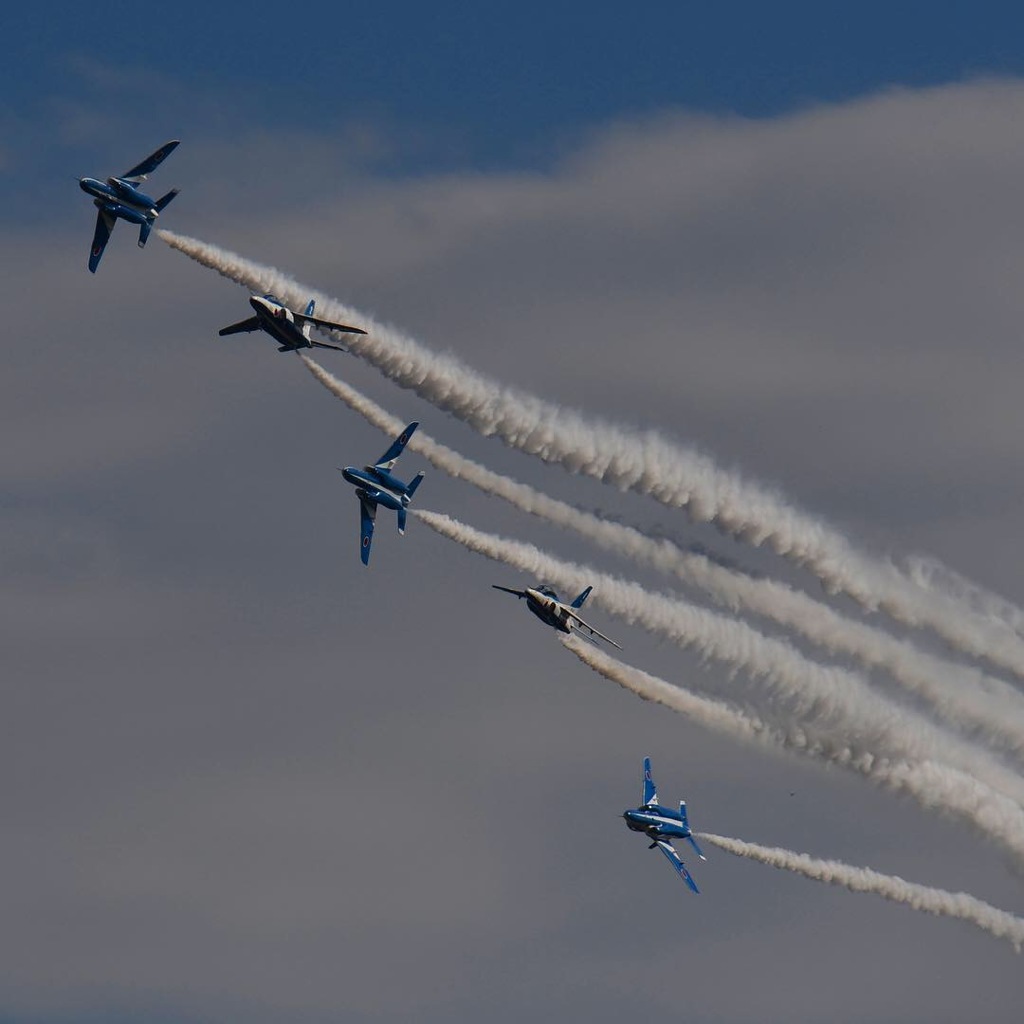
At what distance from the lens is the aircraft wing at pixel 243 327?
220ft

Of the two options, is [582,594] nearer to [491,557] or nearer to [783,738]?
[491,557]

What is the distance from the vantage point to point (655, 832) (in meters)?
76.8

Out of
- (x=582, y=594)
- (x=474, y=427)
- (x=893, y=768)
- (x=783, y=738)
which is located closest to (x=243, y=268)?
(x=474, y=427)

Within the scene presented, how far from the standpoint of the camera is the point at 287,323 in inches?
2542

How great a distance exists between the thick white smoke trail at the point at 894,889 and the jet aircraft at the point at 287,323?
2692 centimetres

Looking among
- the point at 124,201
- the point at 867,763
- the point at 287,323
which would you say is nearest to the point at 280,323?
the point at 287,323

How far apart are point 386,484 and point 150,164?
16457 mm

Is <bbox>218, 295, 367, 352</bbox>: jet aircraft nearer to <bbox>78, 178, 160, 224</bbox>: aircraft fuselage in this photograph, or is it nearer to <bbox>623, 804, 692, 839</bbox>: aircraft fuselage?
<bbox>78, 178, 160, 224</bbox>: aircraft fuselage

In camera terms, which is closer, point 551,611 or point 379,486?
point 551,611

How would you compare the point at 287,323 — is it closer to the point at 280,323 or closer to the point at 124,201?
the point at 280,323

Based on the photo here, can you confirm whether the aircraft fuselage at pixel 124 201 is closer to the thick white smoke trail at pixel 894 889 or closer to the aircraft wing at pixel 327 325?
the aircraft wing at pixel 327 325

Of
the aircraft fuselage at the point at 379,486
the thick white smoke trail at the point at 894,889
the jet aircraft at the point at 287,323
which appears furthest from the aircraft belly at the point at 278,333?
the thick white smoke trail at the point at 894,889

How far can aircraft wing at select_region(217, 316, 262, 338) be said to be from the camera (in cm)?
6706

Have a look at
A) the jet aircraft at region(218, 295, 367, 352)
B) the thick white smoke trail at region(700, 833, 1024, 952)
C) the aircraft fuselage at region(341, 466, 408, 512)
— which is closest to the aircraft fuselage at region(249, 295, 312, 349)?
the jet aircraft at region(218, 295, 367, 352)
